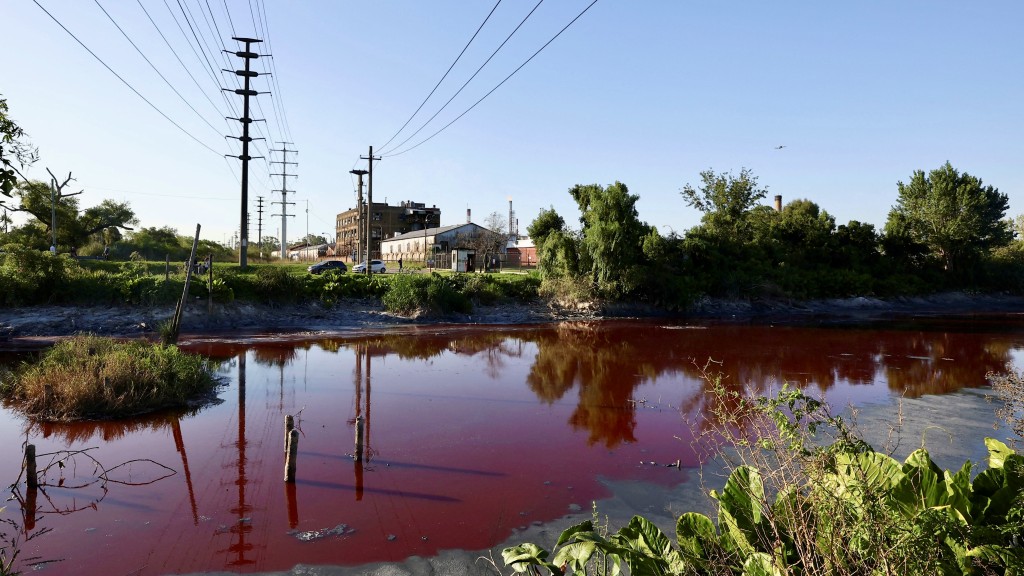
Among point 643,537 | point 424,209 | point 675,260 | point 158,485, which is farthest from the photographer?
point 424,209

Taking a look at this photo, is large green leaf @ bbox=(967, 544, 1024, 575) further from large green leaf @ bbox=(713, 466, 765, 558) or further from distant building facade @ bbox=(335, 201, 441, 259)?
distant building facade @ bbox=(335, 201, 441, 259)

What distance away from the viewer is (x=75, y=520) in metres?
6.90

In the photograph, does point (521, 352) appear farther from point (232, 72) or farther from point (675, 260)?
point (232, 72)

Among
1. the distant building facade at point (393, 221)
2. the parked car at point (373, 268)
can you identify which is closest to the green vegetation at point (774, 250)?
the parked car at point (373, 268)

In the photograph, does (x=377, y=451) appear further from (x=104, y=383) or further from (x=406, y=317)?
(x=406, y=317)

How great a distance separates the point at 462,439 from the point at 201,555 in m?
4.90

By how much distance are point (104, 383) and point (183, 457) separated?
138 inches

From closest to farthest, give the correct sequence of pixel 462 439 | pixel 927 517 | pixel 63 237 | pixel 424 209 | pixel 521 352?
pixel 927 517
pixel 462 439
pixel 521 352
pixel 63 237
pixel 424 209

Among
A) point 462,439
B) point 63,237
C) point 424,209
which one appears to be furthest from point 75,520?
point 424,209

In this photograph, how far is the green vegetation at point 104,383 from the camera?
36.1ft

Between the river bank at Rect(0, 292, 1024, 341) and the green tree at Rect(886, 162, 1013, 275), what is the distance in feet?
13.0

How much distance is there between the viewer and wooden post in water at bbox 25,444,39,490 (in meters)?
7.50

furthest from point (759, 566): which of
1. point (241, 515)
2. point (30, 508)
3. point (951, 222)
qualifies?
point (951, 222)

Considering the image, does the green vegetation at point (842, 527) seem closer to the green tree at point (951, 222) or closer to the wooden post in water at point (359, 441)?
the wooden post in water at point (359, 441)
